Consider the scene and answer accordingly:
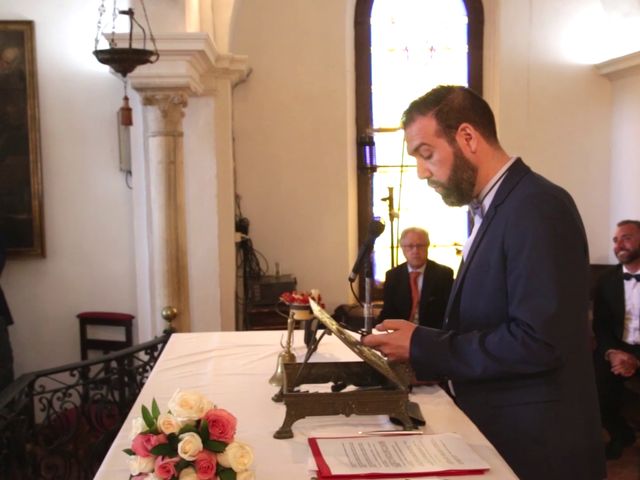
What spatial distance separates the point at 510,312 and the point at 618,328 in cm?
369

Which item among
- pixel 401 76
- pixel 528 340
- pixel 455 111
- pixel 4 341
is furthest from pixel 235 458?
pixel 401 76

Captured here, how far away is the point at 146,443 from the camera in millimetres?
1629

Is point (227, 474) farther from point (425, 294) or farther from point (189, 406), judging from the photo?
point (425, 294)

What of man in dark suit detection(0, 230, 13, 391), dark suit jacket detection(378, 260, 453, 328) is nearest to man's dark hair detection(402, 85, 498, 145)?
dark suit jacket detection(378, 260, 453, 328)

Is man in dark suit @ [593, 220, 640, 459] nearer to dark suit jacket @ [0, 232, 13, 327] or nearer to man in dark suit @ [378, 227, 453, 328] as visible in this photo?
man in dark suit @ [378, 227, 453, 328]

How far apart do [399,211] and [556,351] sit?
17.4 ft

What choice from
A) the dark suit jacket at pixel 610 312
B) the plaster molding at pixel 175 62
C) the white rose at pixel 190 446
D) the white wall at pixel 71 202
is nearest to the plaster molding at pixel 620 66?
the dark suit jacket at pixel 610 312

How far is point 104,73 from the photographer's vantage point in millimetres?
5969

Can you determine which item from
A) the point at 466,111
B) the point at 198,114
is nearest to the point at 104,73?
the point at 198,114

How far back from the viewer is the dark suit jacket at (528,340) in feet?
6.56

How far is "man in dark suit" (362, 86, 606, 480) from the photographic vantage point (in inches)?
79.0

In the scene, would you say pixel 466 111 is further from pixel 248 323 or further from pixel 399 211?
pixel 399 211

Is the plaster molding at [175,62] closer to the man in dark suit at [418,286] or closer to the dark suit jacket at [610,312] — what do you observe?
the man in dark suit at [418,286]

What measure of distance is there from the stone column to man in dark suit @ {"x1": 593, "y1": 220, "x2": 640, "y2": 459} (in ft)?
9.92
